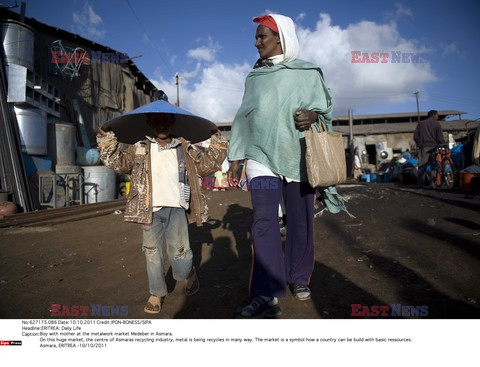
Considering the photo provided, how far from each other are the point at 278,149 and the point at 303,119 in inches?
10.2

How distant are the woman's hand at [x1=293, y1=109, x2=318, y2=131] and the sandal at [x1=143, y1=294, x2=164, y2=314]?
5.10 feet

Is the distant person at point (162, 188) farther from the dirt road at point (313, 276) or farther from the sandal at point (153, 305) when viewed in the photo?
the dirt road at point (313, 276)

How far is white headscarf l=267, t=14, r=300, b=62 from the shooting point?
2.23 meters

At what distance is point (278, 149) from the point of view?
7.17 ft

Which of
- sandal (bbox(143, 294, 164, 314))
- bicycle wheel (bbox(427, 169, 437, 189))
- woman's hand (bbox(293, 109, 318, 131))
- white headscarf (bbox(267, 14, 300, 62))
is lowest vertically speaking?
sandal (bbox(143, 294, 164, 314))

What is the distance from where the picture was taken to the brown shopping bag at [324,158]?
2049 millimetres

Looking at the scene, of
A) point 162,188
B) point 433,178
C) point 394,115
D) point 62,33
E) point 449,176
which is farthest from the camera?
point 394,115

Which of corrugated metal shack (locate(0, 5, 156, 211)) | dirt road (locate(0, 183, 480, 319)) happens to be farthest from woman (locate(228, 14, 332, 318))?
corrugated metal shack (locate(0, 5, 156, 211))

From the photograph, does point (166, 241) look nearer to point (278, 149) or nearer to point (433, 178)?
point (278, 149)

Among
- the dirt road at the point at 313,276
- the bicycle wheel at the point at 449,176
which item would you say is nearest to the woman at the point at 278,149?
the dirt road at the point at 313,276

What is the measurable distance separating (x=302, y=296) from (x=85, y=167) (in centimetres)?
966

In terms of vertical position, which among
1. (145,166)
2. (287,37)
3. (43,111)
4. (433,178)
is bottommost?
(433,178)

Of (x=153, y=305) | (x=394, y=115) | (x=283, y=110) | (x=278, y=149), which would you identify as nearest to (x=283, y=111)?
(x=283, y=110)

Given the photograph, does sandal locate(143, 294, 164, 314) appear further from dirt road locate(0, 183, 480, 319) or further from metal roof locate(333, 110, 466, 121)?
metal roof locate(333, 110, 466, 121)
